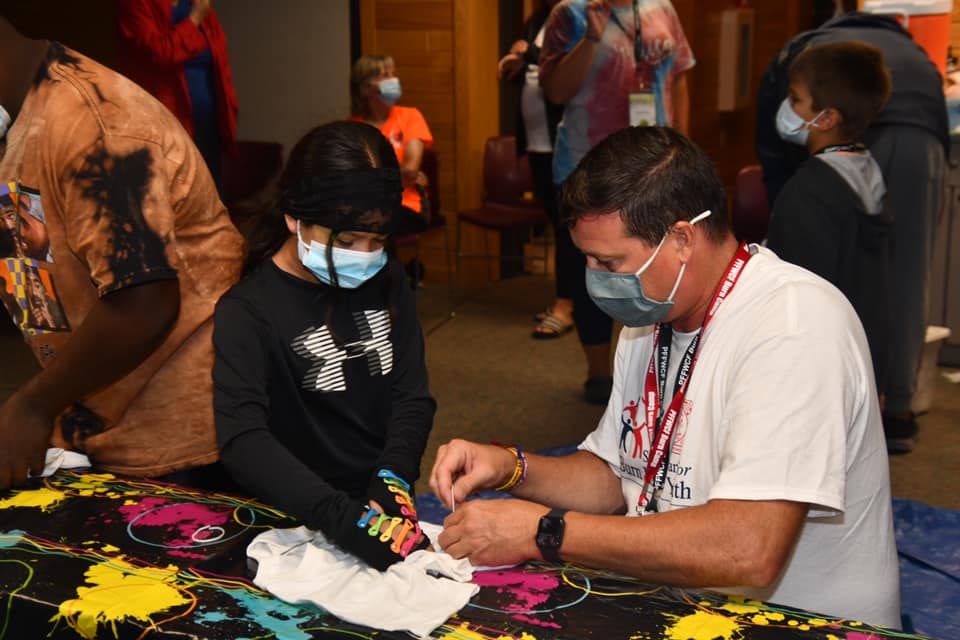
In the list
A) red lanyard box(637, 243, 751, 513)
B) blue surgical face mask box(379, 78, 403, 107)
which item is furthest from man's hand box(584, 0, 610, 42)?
red lanyard box(637, 243, 751, 513)

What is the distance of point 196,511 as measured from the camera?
173cm

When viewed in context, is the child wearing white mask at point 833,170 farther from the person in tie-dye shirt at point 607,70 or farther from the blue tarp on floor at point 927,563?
the person in tie-dye shirt at point 607,70

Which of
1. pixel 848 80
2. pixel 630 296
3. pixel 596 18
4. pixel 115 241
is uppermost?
pixel 596 18

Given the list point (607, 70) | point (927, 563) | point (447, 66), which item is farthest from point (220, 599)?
point (447, 66)

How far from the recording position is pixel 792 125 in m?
3.38

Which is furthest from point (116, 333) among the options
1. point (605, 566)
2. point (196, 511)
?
point (605, 566)

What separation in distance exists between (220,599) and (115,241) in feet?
2.02

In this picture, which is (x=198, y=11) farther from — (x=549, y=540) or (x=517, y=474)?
(x=549, y=540)

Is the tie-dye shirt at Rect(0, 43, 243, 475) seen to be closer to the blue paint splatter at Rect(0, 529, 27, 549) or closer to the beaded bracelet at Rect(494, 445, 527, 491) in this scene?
the blue paint splatter at Rect(0, 529, 27, 549)

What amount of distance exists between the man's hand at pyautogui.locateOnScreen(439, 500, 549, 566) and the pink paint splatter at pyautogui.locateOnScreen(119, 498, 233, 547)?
374mm

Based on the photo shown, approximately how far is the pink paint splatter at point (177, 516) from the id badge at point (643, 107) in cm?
294

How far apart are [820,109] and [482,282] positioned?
3.88 metres

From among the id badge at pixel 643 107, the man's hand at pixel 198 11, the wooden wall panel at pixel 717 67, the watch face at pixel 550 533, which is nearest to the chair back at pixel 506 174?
the id badge at pixel 643 107

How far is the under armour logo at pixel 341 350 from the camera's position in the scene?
77.8 inches
